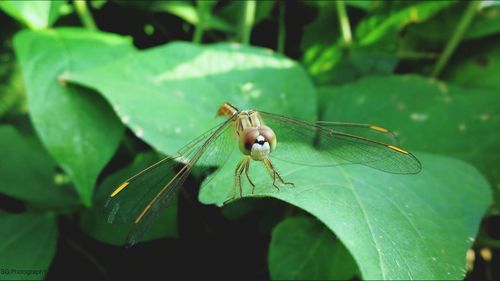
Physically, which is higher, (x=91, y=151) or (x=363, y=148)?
(x=363, y=148)

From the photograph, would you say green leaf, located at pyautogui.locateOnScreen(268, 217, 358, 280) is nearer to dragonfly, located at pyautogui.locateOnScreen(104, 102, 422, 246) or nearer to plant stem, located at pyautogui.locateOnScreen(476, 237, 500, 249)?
dragonfly, located at pyautogui.locateOnScreen(104, 102, 422, 246)

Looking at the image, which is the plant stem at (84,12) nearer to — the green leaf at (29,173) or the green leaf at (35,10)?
the green leaf at (35,10)

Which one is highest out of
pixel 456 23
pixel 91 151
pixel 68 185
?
pixel 456 23

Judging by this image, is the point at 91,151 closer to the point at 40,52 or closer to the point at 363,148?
the point at 40,52

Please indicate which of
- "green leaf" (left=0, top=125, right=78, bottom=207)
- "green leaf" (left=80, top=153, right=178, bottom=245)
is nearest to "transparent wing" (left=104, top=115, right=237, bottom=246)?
"green leaf" (left=80, top=153, right=178, bottom=245)

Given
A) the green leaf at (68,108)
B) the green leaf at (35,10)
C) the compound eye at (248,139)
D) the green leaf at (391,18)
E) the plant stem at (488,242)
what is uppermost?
the green leaf at (391,18)

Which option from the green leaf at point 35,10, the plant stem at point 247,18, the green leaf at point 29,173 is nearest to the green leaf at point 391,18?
the plant stem at point 247,18

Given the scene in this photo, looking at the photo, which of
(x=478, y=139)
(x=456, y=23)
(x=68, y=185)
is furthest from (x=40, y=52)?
(x=456, y=23)
